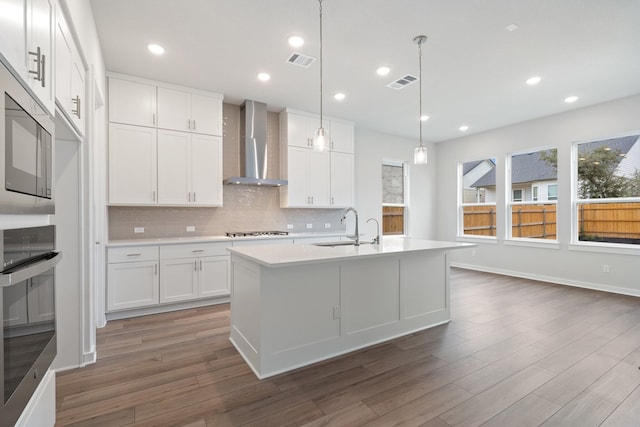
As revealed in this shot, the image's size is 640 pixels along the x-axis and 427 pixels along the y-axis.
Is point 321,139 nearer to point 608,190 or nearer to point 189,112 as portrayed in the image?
point 189,112

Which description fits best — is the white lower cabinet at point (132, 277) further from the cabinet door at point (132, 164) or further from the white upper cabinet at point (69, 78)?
the white upper cabinet at point (69, 78)

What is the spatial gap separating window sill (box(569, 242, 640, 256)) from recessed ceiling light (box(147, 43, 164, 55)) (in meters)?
6.48

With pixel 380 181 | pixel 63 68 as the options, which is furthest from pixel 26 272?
pixel 380 181

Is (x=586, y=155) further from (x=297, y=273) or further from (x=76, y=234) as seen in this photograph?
(x=76, y=234)

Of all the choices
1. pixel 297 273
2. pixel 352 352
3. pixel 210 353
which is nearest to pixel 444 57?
pixel 297 273

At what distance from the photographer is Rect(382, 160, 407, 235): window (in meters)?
6.65

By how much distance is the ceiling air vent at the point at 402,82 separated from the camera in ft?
12.8

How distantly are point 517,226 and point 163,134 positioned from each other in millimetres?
6297

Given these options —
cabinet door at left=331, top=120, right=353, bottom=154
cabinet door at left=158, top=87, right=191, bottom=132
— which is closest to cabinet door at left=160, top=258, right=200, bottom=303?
cabinet door at left=158, top=87, right=191, bottom=132

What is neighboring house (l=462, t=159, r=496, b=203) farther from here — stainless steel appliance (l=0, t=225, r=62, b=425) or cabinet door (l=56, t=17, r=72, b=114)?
stainless steel appliance (l=0, t=225, r=62, b=425)

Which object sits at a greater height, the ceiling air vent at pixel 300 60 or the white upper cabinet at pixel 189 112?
the ceiling air vent at pixel 300 60

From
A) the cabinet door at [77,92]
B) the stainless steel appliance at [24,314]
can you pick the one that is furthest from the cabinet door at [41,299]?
the cabinet door at [77,92]

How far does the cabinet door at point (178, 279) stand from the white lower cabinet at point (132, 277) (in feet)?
0.25

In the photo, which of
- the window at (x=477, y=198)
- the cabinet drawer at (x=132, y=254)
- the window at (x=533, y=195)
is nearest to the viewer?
the cabinet drawer at (x=132, y=254)
